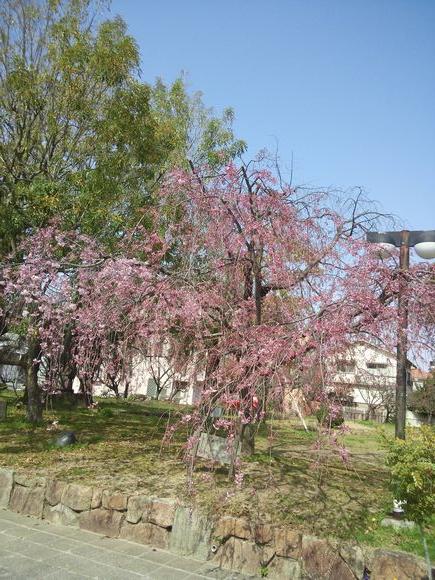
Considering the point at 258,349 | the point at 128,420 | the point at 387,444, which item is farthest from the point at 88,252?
the point at 128,420

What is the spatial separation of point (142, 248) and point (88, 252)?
1029 millimetres

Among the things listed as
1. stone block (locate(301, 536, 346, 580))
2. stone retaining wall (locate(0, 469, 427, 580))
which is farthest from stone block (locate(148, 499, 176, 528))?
stone block (locate(301, 536, 346, 580))

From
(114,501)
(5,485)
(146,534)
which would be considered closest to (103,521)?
(114,501)

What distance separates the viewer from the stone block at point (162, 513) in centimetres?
555

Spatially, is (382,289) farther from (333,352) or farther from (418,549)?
(418,549)

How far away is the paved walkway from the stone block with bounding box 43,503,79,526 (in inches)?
7.8

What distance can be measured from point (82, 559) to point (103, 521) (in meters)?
0.84

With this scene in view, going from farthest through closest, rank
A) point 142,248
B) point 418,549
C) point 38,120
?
point 38,120, point 142,248, point 418,549

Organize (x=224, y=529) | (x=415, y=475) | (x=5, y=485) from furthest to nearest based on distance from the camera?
(x=5, y=485), (x=224, y=529), (x=415, y=475)

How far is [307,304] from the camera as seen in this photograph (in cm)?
668

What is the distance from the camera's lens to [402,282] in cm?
617

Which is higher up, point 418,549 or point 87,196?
point 87,196

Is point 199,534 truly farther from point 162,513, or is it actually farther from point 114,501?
point 114,501

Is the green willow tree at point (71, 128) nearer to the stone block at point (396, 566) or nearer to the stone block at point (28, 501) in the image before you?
the stone block at point (28, 501)
